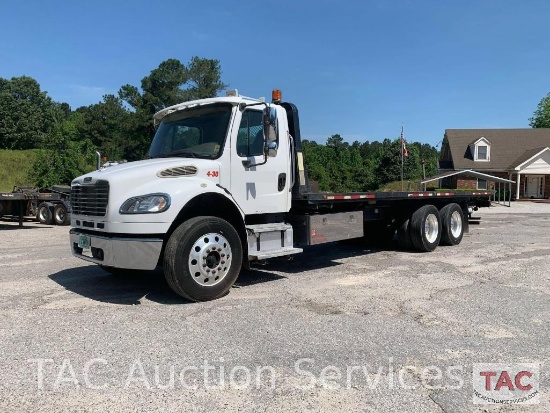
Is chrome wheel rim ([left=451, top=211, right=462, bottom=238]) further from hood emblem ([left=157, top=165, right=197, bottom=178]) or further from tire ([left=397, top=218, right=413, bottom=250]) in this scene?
hood emblem ([left=157, top=165, right=197, bottom=178])

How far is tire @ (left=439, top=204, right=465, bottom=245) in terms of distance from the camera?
1117 centimetres

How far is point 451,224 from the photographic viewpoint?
1133cm

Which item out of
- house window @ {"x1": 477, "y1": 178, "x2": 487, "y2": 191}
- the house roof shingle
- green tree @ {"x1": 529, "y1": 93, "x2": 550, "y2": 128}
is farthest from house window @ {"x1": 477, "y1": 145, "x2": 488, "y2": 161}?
green tree @ {"x1": 529, "y1": 93, "x2": 550, "y2": 128}

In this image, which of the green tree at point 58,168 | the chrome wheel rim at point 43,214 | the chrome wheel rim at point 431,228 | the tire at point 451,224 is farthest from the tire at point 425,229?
the green tree at point 58,168

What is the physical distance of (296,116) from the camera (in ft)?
24.9

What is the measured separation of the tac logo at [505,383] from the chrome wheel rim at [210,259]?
128 inches

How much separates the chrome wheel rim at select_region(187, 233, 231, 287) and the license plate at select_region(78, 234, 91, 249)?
139cm

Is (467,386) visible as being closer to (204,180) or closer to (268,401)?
(268,401)

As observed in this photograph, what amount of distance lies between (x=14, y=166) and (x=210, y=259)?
50814 mm

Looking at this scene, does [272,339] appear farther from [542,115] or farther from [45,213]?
[542,115]

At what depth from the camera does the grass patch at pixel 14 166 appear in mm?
41806

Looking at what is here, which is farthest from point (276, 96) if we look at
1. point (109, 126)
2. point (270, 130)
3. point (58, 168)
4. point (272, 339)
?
point (109, 126)

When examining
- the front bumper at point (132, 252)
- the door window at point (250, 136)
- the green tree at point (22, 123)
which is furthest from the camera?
the green tree at point (22, 123)

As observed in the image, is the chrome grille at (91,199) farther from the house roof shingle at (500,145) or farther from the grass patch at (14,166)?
the house roof shingle at (500,145)
